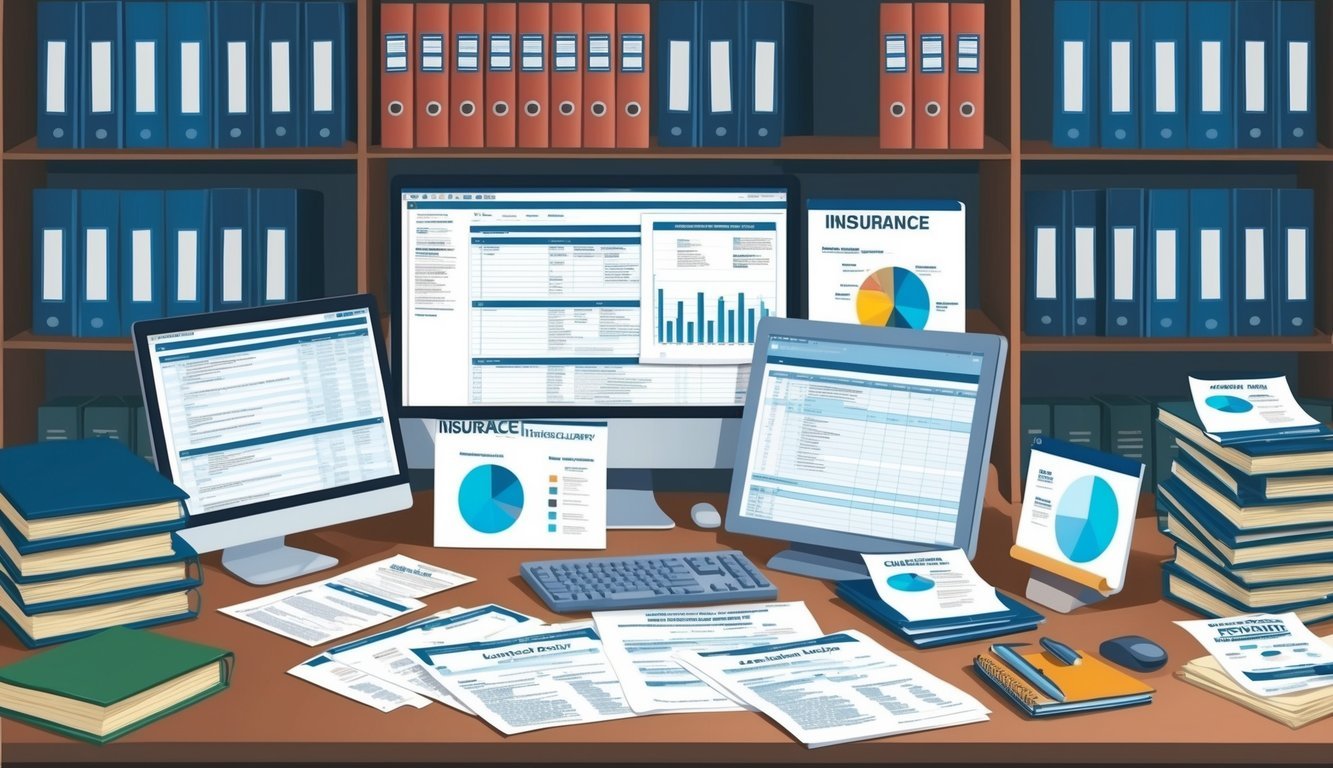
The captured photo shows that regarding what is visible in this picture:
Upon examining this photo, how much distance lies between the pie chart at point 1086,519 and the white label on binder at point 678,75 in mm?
1096

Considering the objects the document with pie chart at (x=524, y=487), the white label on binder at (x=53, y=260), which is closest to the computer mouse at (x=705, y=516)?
the document with pie chart at (x=524, y=487)

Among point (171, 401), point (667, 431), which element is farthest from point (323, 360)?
point (667, 431)

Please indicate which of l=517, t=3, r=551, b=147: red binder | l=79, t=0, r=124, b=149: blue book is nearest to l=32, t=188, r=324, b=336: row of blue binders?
l=79, t=0, r=124, b=149: blue book

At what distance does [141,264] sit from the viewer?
2578mm

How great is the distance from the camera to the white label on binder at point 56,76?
8.33 ft

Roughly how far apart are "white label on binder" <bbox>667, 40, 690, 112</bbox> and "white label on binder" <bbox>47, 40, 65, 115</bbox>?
44.0 inches

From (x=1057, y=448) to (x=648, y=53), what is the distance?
1101mm

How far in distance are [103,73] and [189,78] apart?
16cm

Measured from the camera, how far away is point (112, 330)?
259cm

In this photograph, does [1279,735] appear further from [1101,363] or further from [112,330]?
[112,330]

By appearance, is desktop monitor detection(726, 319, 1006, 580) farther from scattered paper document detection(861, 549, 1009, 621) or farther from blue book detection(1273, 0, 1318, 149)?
blue book detection(1273, 0, 1318, 149)

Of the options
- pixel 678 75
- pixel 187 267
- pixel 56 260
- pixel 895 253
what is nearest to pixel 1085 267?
pixel 895 253

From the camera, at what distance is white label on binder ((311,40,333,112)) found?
2521 millimetres

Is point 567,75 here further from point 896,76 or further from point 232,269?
point 232,269
